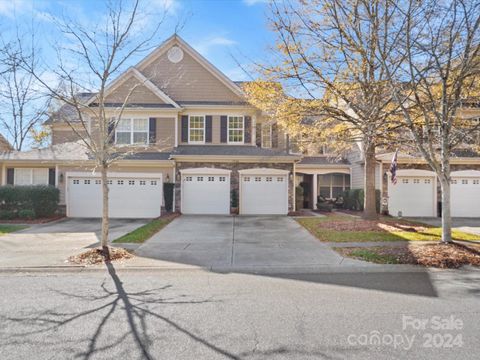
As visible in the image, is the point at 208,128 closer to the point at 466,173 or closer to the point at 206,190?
the point at 206,190

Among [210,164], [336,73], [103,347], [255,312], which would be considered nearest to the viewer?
[103,347]

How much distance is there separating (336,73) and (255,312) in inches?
389

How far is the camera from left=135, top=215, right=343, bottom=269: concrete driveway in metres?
7.83

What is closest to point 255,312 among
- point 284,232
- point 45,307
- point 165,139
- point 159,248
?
point 45,307

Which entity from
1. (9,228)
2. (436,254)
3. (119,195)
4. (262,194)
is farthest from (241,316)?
(119,195)

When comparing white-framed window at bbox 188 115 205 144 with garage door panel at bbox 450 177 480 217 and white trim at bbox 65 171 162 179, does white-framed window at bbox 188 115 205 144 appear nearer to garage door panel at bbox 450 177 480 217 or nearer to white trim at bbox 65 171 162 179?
white trim at bbox 65 171 162 179

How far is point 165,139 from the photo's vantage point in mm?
18516

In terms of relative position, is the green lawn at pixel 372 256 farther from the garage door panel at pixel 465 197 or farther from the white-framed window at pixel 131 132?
the white-framed window at pixel 131 132

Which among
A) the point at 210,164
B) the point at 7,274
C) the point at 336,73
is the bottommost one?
the point at 7,274

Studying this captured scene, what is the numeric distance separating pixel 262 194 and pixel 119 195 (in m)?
7.82

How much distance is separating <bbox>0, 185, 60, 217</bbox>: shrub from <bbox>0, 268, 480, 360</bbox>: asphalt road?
35.3 ft

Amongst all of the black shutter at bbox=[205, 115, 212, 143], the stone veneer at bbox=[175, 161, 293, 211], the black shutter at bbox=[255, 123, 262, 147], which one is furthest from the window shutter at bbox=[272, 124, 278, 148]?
the black shutter at bbox=[205, 115, 212, 143]

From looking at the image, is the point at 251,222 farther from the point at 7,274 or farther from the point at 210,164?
the point at 7,274

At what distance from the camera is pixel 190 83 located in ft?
64.3
